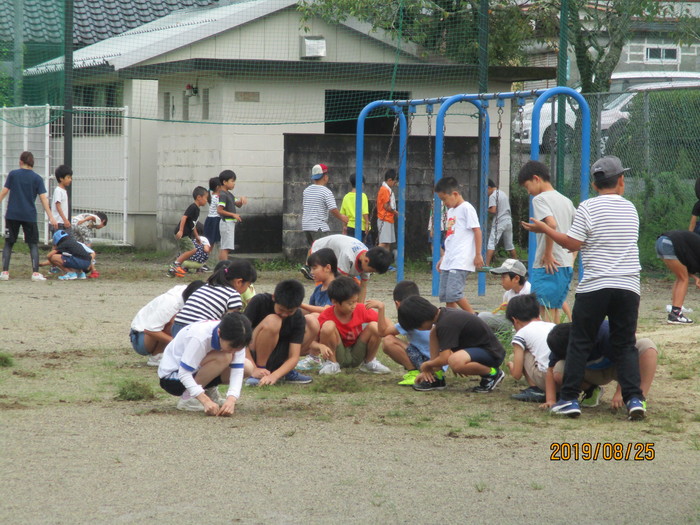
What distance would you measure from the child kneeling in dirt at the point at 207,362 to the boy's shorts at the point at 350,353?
5.44 feet

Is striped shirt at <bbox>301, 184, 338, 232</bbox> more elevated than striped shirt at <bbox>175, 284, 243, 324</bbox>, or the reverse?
striped shirt at <bbox>301, 184, 338, 232</bbox>

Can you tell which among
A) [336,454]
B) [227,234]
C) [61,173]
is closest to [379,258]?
[336,454]

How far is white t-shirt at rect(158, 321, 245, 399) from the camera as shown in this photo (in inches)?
241

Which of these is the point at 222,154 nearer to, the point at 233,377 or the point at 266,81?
the point at 266,81

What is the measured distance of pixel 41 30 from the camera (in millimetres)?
18094

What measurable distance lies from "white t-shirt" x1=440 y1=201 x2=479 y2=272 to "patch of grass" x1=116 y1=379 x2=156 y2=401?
13.0 feet

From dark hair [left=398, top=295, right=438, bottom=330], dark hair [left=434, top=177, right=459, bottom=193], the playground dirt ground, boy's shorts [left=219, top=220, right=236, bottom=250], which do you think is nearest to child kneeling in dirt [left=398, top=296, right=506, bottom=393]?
dark hair [left=398, top=295, right=438, bottom=330]

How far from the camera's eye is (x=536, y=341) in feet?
22.7

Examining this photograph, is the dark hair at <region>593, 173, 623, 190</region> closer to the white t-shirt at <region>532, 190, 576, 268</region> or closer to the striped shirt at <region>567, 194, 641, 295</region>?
the striped shirt at <region>567, 194, 641, 295</region>

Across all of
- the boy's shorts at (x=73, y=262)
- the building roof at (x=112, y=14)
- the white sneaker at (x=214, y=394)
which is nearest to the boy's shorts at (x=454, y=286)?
the white sneaker at (x=214, y=394)

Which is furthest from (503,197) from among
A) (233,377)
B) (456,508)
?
(456,508)

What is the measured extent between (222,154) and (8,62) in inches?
201

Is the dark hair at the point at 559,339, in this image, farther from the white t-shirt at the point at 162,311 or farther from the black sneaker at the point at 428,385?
the white t-shirt at the point at 162,311

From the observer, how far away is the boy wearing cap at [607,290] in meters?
6.25
